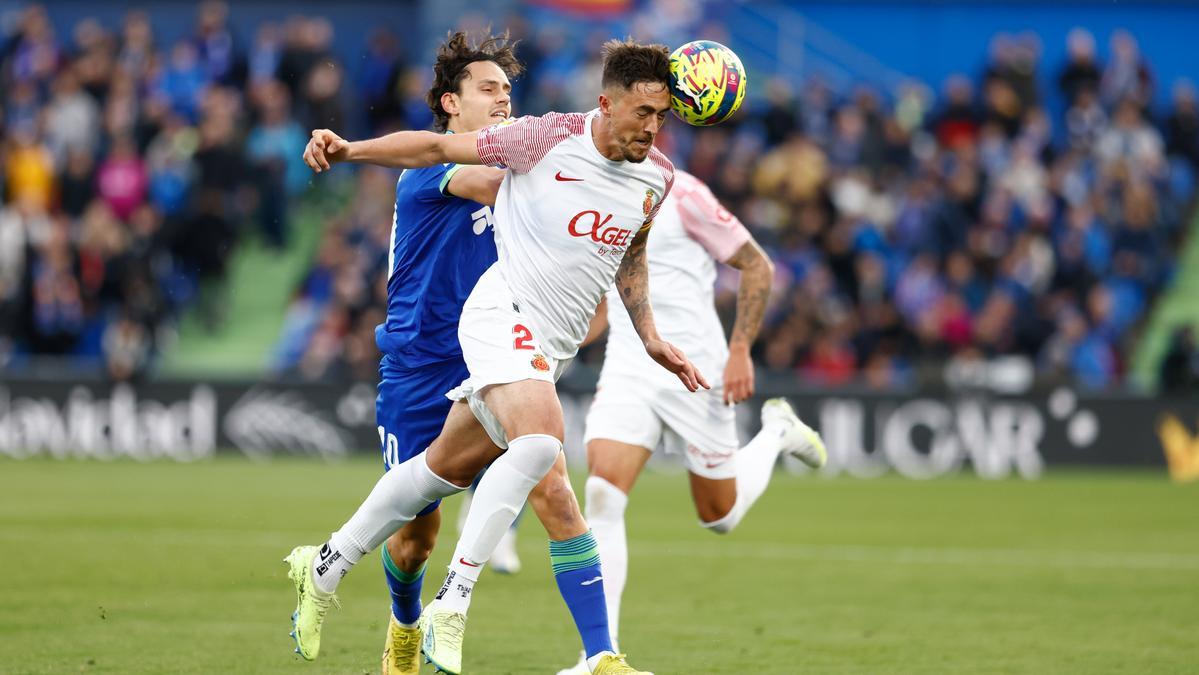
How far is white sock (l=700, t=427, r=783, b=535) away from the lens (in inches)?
367

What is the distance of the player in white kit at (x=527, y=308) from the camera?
6.77m

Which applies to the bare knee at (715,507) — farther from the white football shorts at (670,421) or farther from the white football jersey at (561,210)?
the white football jersey at (561,210)

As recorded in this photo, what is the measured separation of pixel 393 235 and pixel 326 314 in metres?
16.5

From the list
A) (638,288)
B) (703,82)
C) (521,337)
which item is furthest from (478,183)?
(703,82)

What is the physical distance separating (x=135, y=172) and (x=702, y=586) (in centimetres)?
1667

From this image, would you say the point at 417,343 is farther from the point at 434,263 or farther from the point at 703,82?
the point at 703,82

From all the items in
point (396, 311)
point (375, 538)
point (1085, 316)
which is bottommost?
point (1085, 316)

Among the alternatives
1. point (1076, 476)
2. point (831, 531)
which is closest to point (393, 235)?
point (831, 531)

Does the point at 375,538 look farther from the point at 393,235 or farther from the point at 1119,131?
the point at 1119,131

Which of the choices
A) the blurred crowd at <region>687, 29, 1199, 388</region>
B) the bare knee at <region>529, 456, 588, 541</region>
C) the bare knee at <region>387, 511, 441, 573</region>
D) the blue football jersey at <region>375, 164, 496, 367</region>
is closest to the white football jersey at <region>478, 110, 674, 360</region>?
the blue football jersey at <region>375, 164, 496, 367</region>

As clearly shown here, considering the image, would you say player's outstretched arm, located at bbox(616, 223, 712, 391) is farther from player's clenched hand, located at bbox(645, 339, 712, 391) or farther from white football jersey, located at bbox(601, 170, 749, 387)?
white football jersey, located at bbox(601, 170, 749, 387)

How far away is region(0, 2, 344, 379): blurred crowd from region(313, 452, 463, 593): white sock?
16177 millimetres

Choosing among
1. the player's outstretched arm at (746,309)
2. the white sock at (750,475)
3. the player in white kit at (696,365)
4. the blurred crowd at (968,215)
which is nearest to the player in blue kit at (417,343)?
the player in white kit at (696,365)

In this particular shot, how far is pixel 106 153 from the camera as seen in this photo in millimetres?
26125
